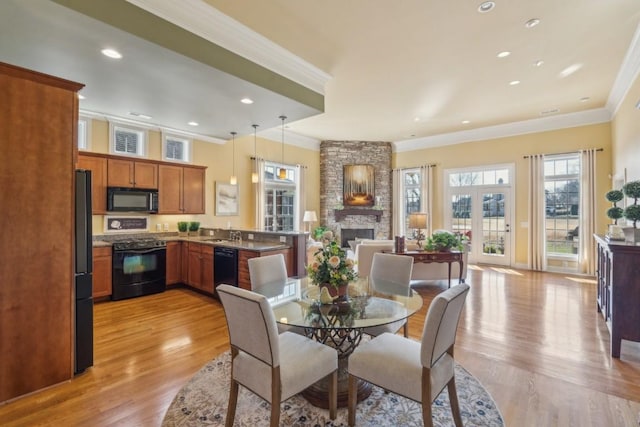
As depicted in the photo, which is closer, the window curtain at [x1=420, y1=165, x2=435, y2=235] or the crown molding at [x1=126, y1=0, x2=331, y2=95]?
the crown molding at [x1=126, y1=0, x2=331, y2=95]

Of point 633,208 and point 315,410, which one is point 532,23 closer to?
point 633,208

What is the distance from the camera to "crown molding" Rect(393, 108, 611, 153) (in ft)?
20.5

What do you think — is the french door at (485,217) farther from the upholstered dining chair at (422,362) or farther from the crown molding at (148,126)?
the upholstered dining chair at (422,362)

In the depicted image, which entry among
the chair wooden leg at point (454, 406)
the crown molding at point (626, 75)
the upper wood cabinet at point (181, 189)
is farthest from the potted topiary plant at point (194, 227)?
the crown molding at point (626, 75)

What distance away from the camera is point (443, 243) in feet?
17.3

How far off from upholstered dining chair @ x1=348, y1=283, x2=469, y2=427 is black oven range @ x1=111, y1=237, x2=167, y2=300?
166 inches

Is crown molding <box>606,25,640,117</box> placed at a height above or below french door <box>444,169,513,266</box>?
above

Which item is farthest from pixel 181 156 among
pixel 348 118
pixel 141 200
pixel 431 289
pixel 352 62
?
pixel 431 289

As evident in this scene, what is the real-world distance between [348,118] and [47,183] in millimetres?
5382

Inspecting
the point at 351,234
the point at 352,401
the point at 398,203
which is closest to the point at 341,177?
the point at 351,234

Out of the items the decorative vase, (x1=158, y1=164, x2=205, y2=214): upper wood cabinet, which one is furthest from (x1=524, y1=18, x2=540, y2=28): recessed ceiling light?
(x1=158, y1=164, x2=205, y2=214): upper wood cabinet

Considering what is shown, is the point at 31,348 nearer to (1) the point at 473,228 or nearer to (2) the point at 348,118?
(2) the point at 348,118

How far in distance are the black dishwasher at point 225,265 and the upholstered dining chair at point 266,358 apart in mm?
2633

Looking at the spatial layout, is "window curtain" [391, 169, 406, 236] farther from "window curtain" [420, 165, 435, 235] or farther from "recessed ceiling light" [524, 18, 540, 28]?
"recessed ceiling light" [524, 18, 540, 28]
